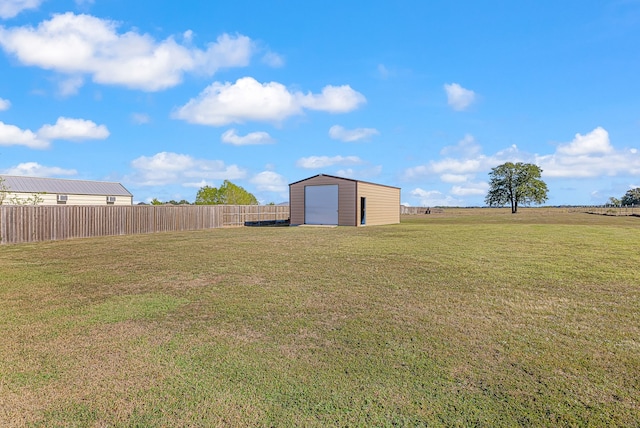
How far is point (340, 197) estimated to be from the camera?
81.2 feet

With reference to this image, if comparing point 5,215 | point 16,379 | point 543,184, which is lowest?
point 16,379

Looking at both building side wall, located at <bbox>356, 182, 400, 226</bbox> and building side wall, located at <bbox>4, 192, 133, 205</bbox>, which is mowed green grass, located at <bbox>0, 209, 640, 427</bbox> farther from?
building side wall, located at <bbox>4, 192, 133, 205</bbox>

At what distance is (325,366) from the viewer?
10.7ft

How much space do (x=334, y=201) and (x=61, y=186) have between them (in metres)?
25.9

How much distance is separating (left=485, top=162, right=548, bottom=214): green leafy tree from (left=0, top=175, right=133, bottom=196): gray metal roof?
58.9 meters

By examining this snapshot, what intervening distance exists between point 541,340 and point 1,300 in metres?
7.41

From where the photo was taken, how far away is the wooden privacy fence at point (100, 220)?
14.2 meters

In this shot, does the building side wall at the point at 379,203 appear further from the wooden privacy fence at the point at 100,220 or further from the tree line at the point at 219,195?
the tree line at the point at 219,195

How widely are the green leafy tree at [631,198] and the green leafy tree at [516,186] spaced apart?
68.2 meters

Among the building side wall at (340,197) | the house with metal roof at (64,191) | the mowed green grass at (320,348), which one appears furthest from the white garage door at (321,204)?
the house with metal roof at (64,191)

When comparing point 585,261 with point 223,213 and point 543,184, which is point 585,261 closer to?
point 223,213

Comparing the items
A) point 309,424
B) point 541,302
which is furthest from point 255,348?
point 541,302

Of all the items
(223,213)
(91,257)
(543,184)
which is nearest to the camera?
(91,257)

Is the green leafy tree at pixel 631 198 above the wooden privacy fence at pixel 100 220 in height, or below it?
above
